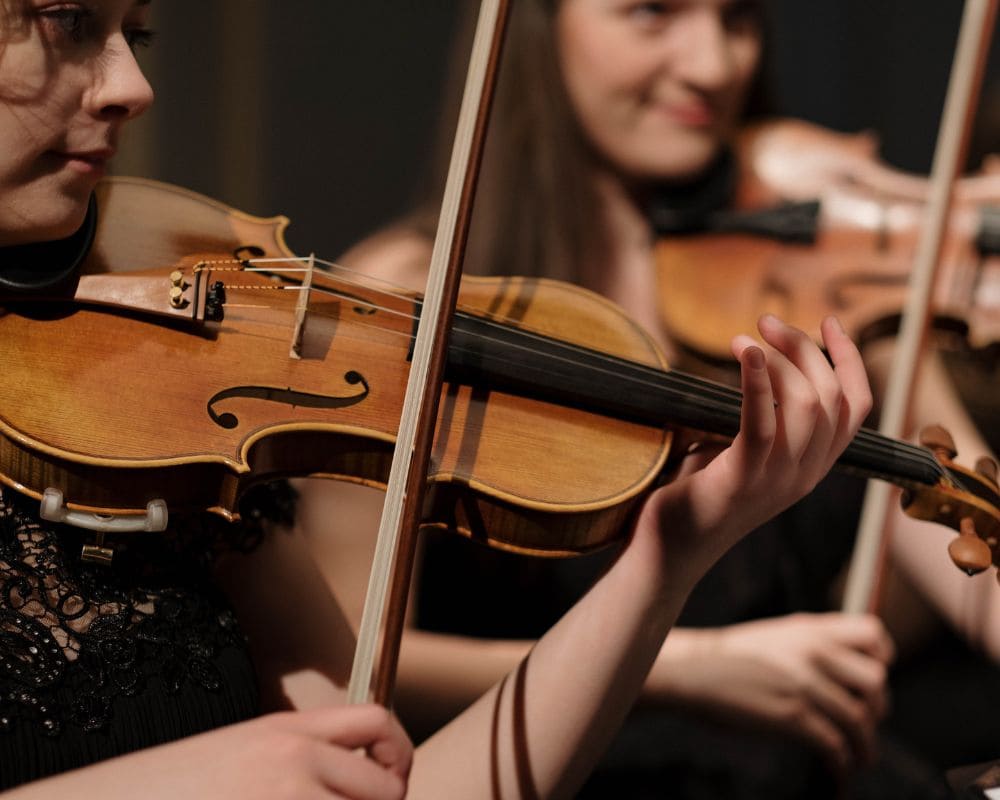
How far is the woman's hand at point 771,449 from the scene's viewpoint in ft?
1.86

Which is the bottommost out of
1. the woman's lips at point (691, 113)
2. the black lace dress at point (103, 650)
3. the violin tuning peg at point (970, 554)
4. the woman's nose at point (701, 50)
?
the black lace dress at point (103, 650)

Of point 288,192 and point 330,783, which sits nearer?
point 330,783

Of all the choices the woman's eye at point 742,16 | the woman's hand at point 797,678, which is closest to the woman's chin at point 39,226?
the woman's hand at point 797,678

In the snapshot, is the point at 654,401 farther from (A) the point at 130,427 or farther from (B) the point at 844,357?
(A) the point at 130,427

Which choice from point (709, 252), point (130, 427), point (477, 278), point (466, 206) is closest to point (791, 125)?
point (709, 252)

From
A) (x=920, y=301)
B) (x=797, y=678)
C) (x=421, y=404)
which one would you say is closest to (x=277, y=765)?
(x=421, y=404)

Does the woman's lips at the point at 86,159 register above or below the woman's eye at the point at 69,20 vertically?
below

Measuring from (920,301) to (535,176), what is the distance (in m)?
0.41

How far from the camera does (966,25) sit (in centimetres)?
102

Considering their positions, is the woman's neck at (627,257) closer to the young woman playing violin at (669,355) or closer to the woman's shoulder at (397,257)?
the young woman playing violin at (669,355)

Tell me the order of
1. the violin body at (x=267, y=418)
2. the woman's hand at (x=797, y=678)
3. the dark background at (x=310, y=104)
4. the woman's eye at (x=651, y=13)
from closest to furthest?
the violin body at (x=267, y=418) < the woman's hand at (x=797, y=678) < the woman's eye at (x=651, y=13) < the dark background at (x=310, y=104)

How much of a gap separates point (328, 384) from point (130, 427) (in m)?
0.10

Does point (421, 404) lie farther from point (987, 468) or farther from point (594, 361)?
point (987, 468)

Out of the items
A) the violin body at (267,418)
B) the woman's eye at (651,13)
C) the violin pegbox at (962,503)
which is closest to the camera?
the violin body at (267,418)
